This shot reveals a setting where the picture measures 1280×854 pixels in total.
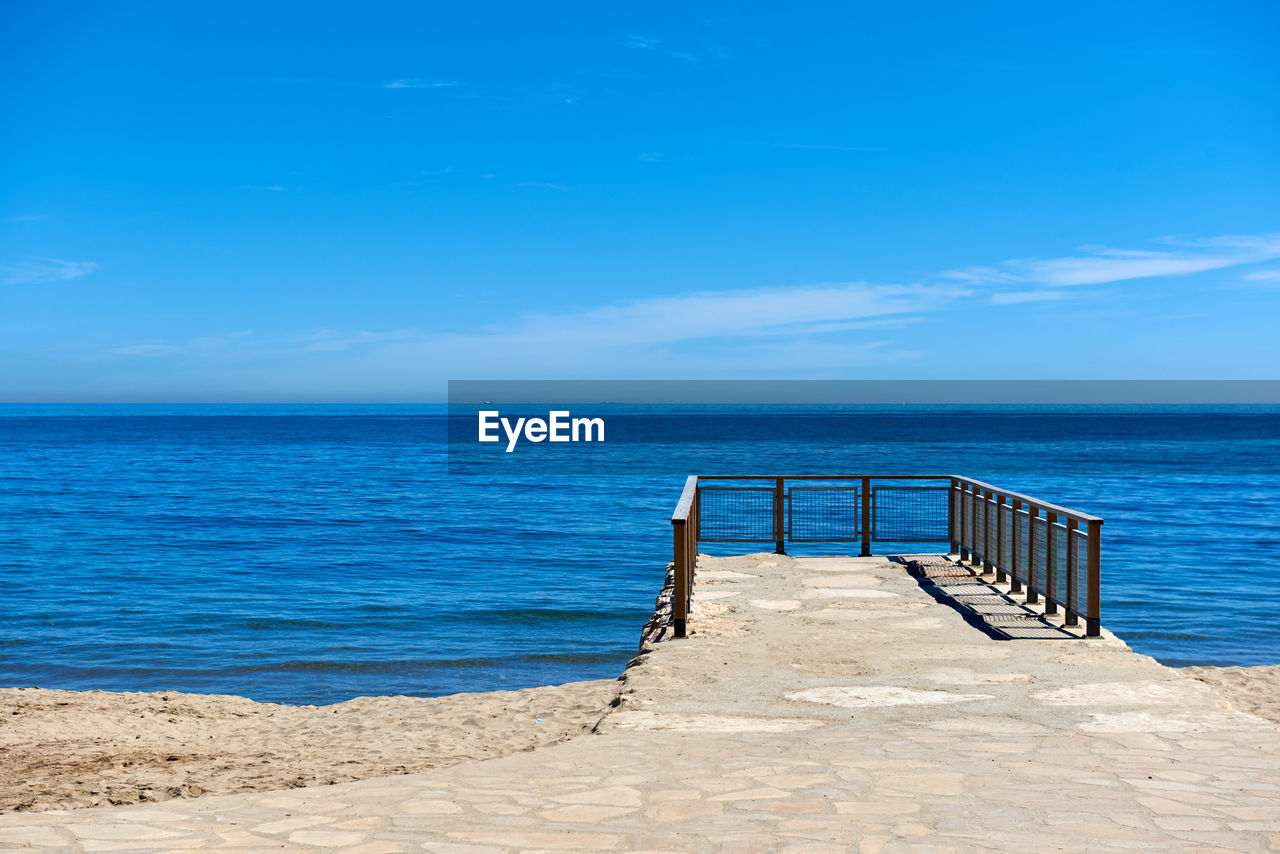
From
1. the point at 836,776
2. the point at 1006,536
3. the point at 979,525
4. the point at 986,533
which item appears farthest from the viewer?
the point at 979,525

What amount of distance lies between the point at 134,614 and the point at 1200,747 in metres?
17.6

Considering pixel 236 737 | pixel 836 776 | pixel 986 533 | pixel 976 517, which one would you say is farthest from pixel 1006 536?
pixel 236 737

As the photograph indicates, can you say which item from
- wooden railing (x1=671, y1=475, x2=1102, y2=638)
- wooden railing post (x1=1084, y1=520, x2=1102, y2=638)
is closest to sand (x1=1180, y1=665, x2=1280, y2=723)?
wooden railing post (x1=1084, y1=520, x2=1102, y2=638)

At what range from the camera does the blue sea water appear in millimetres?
14648

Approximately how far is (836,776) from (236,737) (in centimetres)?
691

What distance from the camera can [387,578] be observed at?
73.8 feet

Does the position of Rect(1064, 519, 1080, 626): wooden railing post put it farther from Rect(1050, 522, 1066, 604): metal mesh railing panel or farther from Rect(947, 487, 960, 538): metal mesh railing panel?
Rect(947, 487, 960, 538): metal mesh railing panel

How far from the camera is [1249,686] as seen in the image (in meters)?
11.2

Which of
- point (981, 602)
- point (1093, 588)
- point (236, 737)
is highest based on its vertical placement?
point (1093, 588)

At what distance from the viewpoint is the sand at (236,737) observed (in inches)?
304

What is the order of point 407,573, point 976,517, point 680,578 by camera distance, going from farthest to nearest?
point 407,573 < point 976,517 < point 680,578

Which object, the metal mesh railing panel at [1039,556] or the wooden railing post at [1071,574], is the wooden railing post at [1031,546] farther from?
the wooden railing post at [1071,574]

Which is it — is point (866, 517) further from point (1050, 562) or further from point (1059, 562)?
point (1059, 562)

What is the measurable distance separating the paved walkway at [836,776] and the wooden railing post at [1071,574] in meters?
0.59
